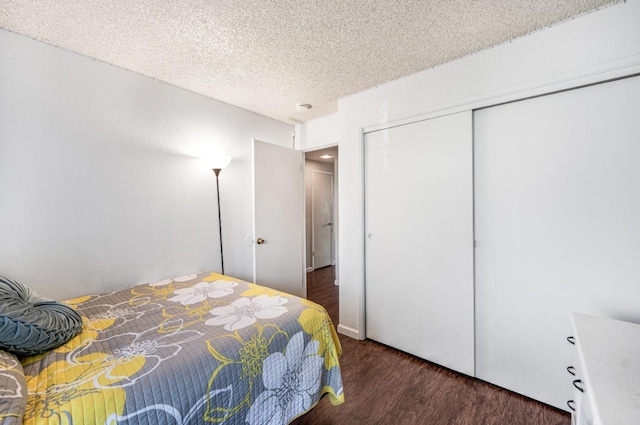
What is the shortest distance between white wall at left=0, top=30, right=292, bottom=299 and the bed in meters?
0.39

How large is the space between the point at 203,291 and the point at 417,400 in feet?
5.40

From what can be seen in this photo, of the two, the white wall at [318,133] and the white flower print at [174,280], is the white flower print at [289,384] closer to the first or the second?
the white flower print at [174,280]

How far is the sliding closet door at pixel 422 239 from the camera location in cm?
198

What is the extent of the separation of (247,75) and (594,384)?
2.62 metres

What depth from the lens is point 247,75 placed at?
2213 mm

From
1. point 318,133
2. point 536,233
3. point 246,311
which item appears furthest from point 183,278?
point 536,233

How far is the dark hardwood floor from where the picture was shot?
1594 mm

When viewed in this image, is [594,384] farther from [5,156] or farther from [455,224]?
[5,156]

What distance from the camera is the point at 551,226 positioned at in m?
1.67

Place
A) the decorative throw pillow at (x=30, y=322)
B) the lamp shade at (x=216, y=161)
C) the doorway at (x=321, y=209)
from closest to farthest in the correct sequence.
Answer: the decorative throw pillow at (x=30, y=322), the lamp shade at (x=216, y=161), the doorway at (x=321, y=209)

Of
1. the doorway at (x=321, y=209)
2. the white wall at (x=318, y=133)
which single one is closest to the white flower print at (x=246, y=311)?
the white wall at (x=318, y=133)

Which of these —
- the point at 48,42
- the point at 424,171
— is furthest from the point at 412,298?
the point at 48,42

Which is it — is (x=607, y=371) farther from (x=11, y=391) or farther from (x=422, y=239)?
(x=11, y=391)

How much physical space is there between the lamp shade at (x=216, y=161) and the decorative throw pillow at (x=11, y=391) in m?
1.84
